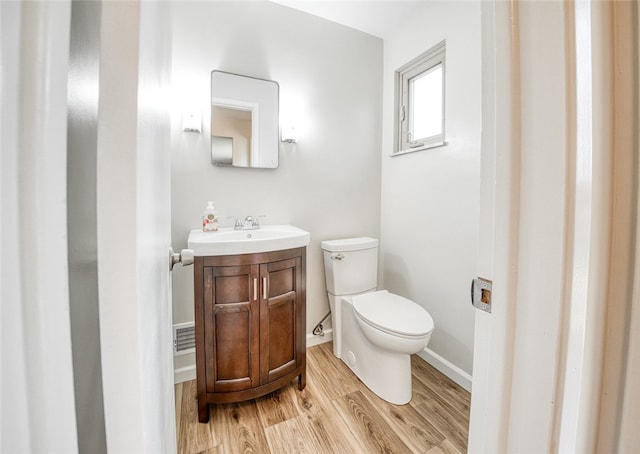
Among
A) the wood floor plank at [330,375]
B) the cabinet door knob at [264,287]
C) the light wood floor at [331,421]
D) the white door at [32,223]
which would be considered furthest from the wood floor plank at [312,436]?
the white door at [32,223]

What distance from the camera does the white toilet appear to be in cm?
132

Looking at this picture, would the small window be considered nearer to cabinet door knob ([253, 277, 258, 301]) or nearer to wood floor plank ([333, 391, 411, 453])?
cabinet door knob ([253, 277, 258, 301])

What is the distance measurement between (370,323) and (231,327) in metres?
0.71

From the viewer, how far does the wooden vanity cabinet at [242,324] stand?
120cm

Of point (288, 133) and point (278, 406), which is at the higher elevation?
point (288, 133)

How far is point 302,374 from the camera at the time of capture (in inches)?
57.7

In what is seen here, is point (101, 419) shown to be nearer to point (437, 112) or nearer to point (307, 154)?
point (307, 154)

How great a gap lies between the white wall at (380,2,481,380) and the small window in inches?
2.4

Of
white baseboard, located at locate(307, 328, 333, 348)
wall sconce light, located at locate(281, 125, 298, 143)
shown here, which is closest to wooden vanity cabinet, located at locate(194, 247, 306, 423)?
white baseboard, located at locate(307, 328, 333, 348)

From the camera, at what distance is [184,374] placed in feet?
5.03

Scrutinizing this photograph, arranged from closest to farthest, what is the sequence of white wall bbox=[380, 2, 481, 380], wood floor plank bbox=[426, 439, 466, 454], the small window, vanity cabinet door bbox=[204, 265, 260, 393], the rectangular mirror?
wood floor plank bbox=[426, 439, 466, 454] → vanity cabinet door bbox=[204, 265, 260, 393] → white wall bbox=[380, 2, 481, 380] → the rectangular mirror → the small window

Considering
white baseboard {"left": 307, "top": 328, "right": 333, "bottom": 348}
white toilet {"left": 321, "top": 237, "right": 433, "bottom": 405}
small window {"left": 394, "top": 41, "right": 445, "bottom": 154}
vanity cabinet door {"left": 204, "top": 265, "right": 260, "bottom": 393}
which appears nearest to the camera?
vanity cabinet door {"left": 204, "top": 265, "right": 260, "bottom": 393}

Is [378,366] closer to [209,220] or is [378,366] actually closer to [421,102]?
[209,220]

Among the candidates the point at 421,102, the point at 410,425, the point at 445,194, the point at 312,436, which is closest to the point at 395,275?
the point at 445,194
